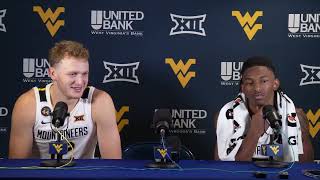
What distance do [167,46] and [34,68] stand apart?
1282 millimetres

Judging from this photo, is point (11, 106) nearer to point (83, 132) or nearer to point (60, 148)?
point (83, 132)

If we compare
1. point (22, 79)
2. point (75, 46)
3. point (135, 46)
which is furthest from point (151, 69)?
point (22, 79)

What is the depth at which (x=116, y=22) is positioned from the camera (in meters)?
4.13

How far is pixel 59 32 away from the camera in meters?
4.12

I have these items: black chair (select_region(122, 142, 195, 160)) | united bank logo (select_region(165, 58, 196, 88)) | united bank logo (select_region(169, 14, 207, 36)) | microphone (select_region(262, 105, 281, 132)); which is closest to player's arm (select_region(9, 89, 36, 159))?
black chair (select_region(122, 142, 195, 160))

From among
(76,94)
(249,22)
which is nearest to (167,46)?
(249,22)

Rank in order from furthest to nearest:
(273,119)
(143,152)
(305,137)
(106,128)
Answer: (305,137)
(106,128)
(143,152)
(273,119)

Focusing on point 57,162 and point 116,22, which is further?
point 116,22

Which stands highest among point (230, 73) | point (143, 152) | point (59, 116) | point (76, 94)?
point (230, 73)

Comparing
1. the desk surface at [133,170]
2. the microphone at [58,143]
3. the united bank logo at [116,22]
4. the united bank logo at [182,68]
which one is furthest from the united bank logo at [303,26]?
the microphone at [58,143]

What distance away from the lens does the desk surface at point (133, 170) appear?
7.49ft

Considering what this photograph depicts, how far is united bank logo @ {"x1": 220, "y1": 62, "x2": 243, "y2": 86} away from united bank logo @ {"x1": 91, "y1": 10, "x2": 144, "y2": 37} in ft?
2.81

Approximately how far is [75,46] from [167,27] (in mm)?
928

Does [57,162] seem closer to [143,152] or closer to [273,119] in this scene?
[143,152]
